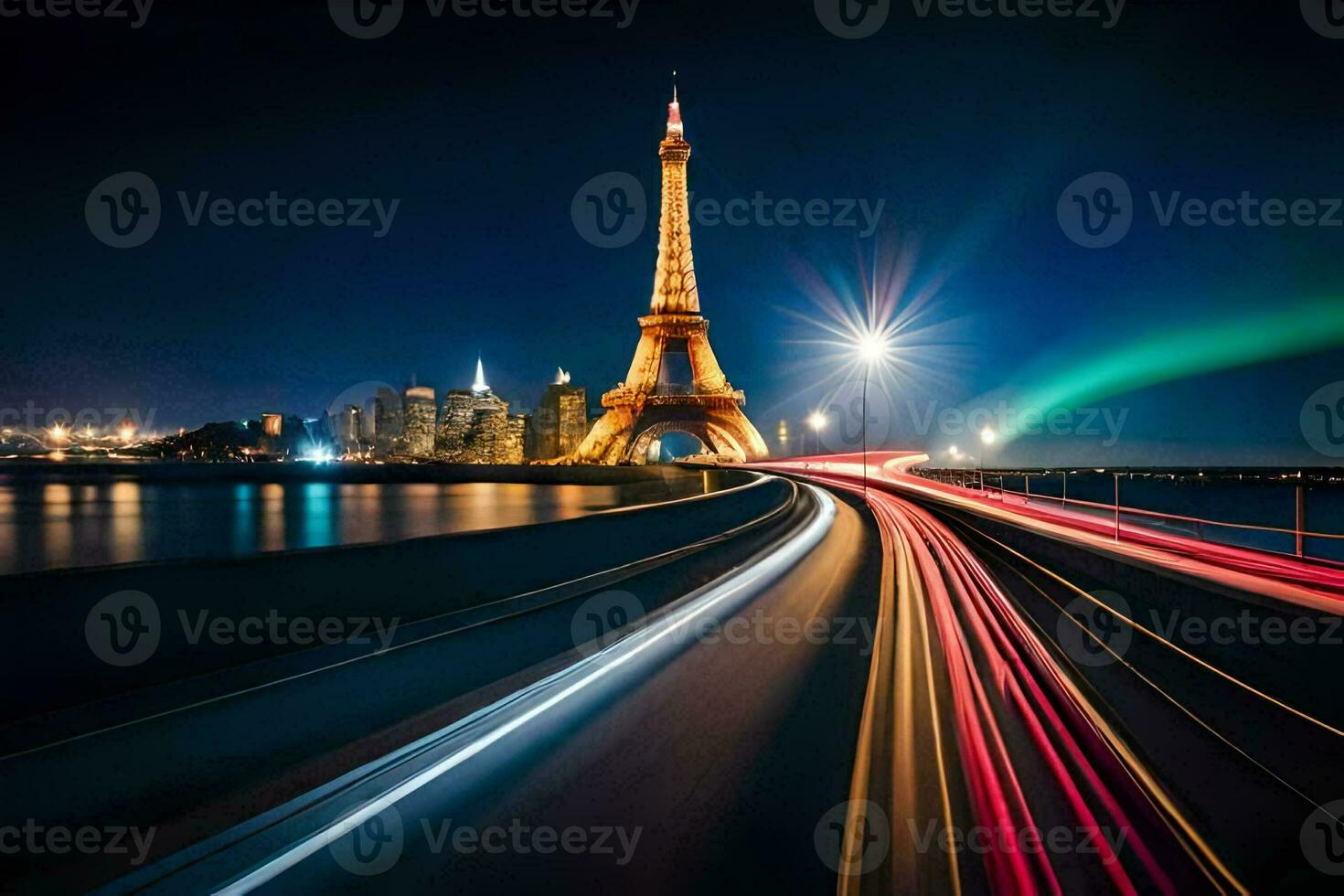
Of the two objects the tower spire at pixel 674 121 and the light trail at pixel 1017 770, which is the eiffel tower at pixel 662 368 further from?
the light trail at pixel 1017 770

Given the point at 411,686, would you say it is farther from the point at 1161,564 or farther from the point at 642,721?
the point at 1161,564

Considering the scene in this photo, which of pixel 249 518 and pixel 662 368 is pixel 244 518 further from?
pixel 662 368

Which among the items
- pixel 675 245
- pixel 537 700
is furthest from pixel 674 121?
pixel 537 700

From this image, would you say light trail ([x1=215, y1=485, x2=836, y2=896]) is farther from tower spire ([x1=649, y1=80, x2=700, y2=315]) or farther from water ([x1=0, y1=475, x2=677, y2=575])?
tower spire ([x1=649, y1=80, x2=700, y2=315])

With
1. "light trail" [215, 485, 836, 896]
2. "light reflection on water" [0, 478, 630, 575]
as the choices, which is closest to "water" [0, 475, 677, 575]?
"light reflection on water" [0, 478, 630, 575]

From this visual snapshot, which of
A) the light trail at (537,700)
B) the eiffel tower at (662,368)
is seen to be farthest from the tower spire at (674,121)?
the light trail at (537,700)
